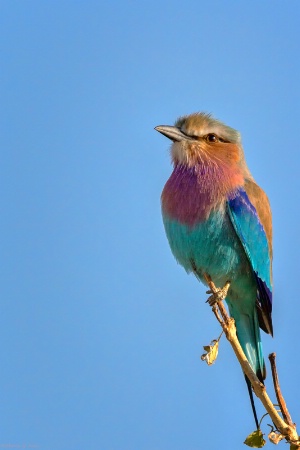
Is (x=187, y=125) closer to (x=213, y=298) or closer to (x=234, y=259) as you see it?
(x=234, y=259)

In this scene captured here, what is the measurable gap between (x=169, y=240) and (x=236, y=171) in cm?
82

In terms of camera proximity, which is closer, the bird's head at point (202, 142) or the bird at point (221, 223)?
the bird at point (221, 223)

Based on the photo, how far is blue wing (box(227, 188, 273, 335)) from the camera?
5.59 m

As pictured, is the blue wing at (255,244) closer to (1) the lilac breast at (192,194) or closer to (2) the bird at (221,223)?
(2) the bird at (221,223)

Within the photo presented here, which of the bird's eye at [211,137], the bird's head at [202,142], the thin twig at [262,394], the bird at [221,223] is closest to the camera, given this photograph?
the thin twig at [262,394]

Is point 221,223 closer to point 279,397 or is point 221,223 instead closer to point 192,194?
point 192,194

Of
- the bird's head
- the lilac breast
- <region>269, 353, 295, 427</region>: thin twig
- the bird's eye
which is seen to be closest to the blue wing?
the lilac breast

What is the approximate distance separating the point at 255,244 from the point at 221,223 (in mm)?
371

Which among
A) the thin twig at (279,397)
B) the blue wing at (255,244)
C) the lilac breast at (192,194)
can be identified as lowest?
the thin twig at (279,397)

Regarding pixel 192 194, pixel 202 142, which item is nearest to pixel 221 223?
pixel 192 194

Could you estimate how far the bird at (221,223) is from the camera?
551 cm

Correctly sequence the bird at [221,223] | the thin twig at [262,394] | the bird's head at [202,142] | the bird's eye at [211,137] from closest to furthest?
the thin twig at [262,394] < the bird at [221,223] < the bird's head at [202,142] < the bird's eye at [211,137]

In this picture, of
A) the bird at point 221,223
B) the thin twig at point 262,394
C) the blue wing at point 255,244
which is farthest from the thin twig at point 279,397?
the blue wing at point 255,244

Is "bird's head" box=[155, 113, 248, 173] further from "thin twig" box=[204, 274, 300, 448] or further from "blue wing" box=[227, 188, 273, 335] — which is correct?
"thin twig" box=[204, 274, 300, 448]
